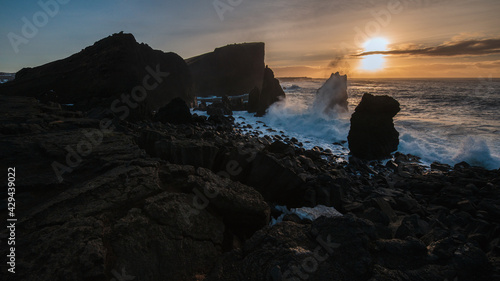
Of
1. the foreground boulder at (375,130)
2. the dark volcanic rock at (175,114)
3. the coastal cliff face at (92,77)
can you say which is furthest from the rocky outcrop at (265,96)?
the foreground boulder at (375,130)

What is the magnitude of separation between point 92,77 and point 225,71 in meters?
65.0

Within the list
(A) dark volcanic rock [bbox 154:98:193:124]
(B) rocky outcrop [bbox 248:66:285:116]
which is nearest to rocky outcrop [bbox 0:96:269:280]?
(A) dark volcanic rock [bbox 154:98:193:124]

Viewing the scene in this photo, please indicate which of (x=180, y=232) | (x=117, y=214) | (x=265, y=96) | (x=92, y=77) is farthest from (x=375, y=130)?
(x=92, y=77)

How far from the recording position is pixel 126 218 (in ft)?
10.3

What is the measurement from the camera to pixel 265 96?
35.7m

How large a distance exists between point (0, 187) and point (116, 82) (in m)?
21.7

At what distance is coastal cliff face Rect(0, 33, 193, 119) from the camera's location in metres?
21.0

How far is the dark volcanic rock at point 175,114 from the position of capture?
62.0ft

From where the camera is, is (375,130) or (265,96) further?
(265,96)

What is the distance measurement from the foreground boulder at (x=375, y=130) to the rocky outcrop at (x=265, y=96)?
59.4 feet

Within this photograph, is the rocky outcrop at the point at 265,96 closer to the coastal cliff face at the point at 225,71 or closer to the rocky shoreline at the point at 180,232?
the rocky shoreline at the point at 180,232

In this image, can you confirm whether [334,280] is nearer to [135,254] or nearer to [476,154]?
[135,254]

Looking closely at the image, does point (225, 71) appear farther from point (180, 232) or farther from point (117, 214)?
point (180, 232)

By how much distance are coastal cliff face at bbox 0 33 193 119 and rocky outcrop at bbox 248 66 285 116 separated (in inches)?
614
